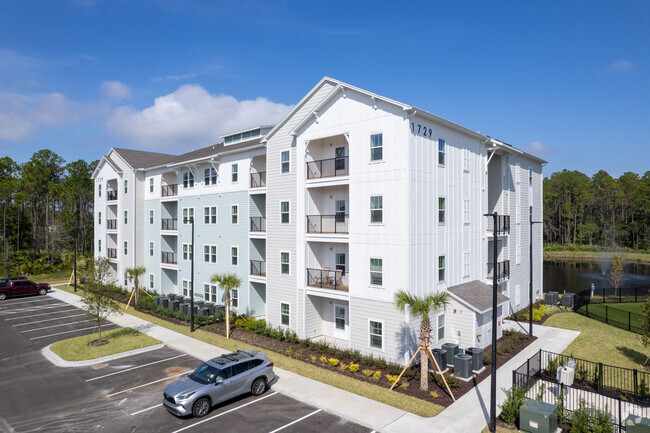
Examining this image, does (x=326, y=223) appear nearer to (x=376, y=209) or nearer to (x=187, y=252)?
(x=376, y=209)

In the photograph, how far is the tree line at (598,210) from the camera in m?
79.8

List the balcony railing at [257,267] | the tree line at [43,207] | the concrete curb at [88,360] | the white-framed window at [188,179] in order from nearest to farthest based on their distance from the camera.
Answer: the concrete curb at [88,360], the balcony railing at [257,267], the white-framed window at [188,179], the tree line at [43,207]

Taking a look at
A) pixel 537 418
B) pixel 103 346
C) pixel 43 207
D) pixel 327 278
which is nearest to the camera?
pixel 537 418

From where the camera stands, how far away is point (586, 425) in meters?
11.5

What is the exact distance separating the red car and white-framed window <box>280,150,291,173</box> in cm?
3129

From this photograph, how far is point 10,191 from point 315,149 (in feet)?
218

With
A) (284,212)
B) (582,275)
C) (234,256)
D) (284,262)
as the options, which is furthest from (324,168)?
(582,275)

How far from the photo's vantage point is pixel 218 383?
561 inches

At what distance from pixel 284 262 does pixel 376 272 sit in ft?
22.1

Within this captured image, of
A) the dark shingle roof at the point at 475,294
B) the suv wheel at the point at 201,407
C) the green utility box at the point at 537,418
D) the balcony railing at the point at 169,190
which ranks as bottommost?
the suv wheel at the point at 201,407

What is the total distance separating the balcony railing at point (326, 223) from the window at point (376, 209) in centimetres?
289

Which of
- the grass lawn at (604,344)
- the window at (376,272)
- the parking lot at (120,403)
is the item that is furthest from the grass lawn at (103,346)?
the grass lawn at (604,344)

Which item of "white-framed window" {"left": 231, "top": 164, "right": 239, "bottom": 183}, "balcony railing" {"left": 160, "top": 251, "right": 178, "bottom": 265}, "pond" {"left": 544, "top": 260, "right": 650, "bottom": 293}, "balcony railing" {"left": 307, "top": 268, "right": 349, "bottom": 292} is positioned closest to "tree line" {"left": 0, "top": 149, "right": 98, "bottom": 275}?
"balcony railing" {"left": 160, "top": 251, "right": 178, "bottom": 265}

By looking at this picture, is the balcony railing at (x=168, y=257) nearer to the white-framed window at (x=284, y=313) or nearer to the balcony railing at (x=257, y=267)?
the balcony railing at (x=257, y=267)
